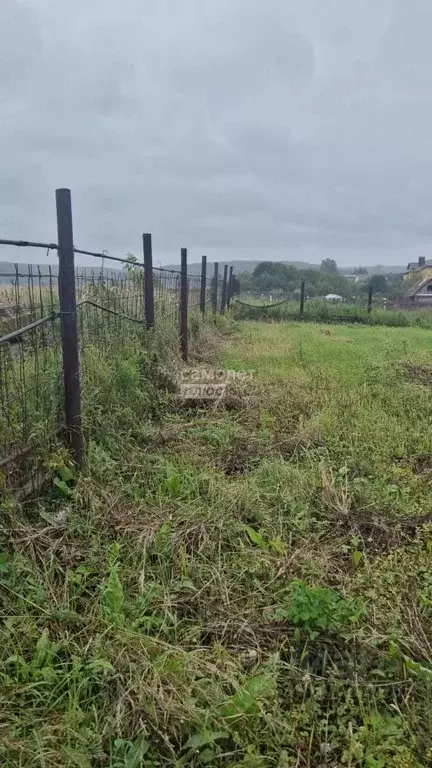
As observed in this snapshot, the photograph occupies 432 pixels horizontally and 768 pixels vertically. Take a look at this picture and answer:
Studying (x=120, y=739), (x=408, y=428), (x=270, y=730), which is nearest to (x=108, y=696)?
(x=120, y=739)

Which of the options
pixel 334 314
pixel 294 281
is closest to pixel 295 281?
pixel 294 281

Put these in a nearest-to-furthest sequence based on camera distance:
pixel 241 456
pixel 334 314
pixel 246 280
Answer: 1. pixel 241 456
2. pixel 334 314
3. pixel 246 280

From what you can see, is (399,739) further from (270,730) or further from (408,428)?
(408,428)

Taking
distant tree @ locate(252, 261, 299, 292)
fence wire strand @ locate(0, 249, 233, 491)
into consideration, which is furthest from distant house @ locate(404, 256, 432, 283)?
fence wire strand @ locate(0, 249, 233, 491)

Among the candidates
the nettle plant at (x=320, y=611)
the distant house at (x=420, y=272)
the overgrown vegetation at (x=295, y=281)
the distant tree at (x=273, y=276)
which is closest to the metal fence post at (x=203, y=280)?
the nettle plant at (x=320, y=611)

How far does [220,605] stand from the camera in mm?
2061

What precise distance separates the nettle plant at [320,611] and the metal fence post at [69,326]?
1.49m

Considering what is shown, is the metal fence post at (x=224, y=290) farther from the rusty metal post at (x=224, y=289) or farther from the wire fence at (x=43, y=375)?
the wire fence at (x=43, y=375)

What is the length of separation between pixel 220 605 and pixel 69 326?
163 cm

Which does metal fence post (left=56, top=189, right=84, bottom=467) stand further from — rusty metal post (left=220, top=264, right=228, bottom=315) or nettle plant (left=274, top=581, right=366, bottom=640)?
rusty metal post (left=220, top=264, right=228, bottom=315)

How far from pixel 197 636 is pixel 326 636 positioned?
1.63 ft

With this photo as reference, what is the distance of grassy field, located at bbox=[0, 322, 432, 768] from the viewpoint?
151cm

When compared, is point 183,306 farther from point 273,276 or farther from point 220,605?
point 273,276

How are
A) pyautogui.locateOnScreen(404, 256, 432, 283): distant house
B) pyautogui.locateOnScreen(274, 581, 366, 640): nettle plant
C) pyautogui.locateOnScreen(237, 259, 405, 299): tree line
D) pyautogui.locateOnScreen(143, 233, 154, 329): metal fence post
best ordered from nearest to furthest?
pyautogui.locateOnScreen(274, 581, 366, 640): nettle plant → pyautogui.locateOnScreen(143, 233, 154, 329): metal fence post → pyautogui.locateOnScreen(237, 259, 405, 299): tree line → pyautogui.locateOnScreen(404, 256, 432, 283): distant house
